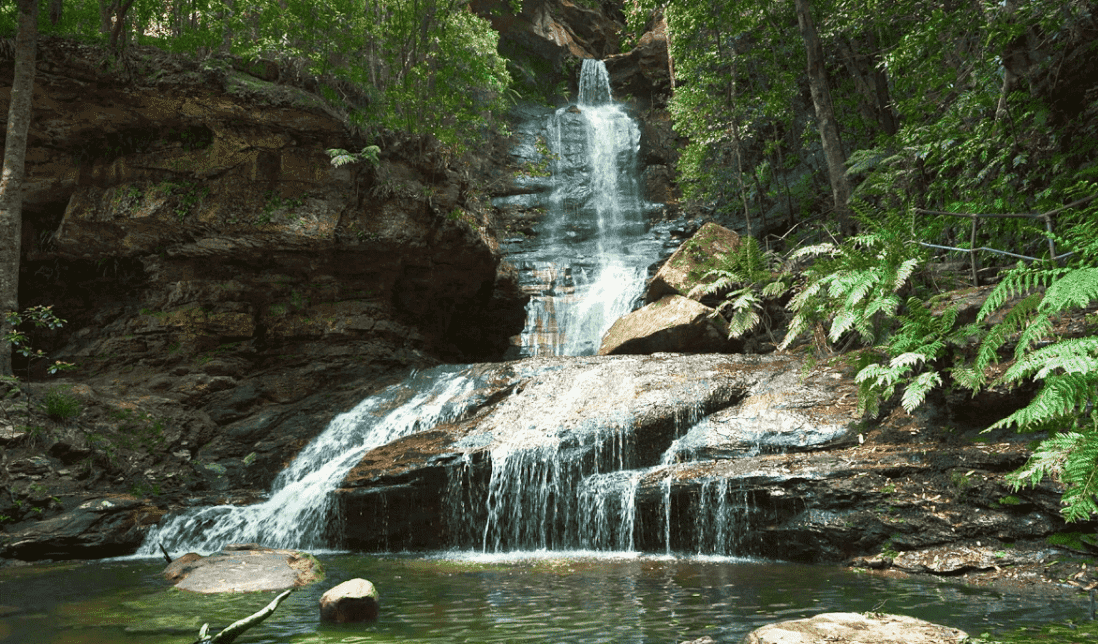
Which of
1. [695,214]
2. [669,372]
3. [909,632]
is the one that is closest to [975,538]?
[909,632]

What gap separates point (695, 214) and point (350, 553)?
16.6m

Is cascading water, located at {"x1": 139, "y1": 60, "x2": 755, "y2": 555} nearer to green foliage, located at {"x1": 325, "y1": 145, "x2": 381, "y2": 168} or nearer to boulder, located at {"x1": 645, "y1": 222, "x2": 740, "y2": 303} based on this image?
boulder, located at {"x1": 645, "y1": 222, "x2": 740, "y2": 303}

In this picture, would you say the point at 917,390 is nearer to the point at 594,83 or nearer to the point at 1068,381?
the point at 1068,381

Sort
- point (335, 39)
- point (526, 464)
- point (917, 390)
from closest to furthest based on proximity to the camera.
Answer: point (917, 390)
point (526, 464)
point (335, 39)

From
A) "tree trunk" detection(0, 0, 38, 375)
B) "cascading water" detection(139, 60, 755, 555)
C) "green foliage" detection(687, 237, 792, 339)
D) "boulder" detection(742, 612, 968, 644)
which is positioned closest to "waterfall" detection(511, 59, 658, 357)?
"cascading water" detection(139, 60, 755, 555)

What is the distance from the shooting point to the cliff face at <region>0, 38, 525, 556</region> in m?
11.0

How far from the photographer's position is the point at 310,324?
12.9 m

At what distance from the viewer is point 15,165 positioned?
9.41 metres

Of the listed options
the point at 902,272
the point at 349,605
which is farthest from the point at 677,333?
the point at 349,605

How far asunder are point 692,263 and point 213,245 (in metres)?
9.53

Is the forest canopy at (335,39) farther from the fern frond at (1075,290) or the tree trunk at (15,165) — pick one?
the fern frond at (1075,290)

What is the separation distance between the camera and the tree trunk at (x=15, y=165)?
9.27m

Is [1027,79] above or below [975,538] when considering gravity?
above

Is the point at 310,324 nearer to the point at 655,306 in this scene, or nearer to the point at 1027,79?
the point at 655,306
